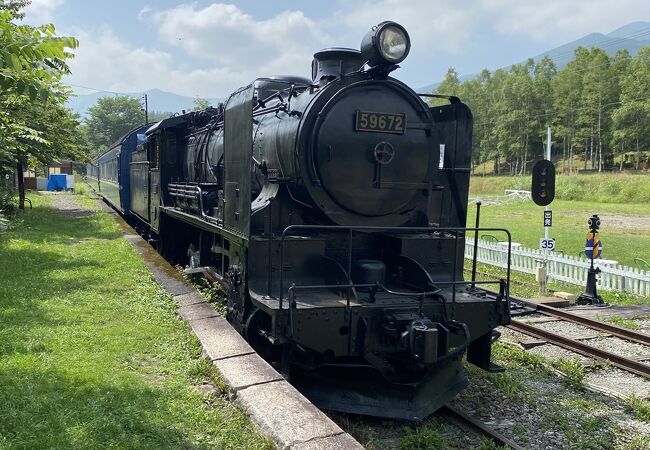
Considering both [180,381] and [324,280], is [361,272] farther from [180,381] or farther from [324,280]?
[180,381]

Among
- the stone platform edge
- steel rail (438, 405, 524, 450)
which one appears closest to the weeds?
steel rail (438, 405, 524, 450)

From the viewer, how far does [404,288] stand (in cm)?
584

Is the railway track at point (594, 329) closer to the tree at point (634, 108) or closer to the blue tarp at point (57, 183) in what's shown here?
the blue tarp at point (57, 183)

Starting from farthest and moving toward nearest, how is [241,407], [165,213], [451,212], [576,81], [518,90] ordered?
[518,90]
[576,81]
[165,213]
[451,212]
[241,407]

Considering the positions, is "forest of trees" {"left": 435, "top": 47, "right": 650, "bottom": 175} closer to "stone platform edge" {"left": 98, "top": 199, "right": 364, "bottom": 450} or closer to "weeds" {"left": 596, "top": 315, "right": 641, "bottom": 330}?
"weeds" {"left": 596, "top": 315, "right": 641, "bottom": 330}

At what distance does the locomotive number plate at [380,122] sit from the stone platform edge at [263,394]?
2541 millimetres

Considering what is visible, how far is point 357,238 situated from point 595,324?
15.8 ft

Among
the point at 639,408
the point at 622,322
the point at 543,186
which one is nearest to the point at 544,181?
the point at 543,186

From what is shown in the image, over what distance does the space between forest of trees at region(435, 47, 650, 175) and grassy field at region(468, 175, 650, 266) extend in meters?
8.83

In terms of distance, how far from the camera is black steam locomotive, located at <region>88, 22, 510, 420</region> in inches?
194

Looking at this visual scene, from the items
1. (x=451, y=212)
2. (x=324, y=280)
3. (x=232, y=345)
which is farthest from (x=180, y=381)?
(x=451, y=212)

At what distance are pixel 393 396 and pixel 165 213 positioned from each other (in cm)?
702

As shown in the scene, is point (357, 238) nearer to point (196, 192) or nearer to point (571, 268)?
point (196, 192)

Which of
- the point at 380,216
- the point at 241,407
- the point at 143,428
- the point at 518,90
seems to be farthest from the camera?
the point at 518,90
